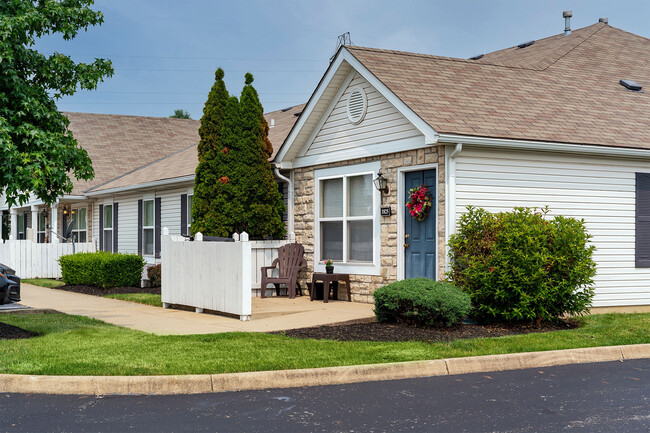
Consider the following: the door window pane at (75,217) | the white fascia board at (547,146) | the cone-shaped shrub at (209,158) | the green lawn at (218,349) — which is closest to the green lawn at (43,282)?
the door window pane at (75,217)

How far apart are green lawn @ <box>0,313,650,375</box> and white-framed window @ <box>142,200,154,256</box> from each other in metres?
12.0

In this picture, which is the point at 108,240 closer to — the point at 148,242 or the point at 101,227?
the point at 101,227

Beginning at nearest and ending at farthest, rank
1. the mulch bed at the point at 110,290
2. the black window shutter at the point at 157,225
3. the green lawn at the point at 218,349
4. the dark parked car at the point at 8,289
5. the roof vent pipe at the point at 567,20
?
1. the green lawn at the point at 218,349
2. the dark parked car at the point at 8,289
3. the mulch bed at the point at 110,290
4. the roof vent pipe at the point at 567,20
5. the black window shutter at the point at 157,225

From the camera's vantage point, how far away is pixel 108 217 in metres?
26.8

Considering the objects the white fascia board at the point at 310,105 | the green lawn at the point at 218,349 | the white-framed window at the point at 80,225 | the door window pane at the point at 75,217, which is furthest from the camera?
the door window pane at the point at 75,217

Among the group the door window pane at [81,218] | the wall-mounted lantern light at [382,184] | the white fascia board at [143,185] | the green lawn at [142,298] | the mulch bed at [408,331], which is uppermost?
the white fascia board at [143,185]

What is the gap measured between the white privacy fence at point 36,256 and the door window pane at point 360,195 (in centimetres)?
1154

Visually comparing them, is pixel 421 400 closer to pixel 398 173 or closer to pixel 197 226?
pixel 398 173

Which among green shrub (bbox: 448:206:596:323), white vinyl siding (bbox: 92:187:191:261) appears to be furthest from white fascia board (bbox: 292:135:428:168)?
white vinyl siding (bbox: 92:187:191:261)

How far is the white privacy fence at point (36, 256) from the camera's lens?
23797 millimetres

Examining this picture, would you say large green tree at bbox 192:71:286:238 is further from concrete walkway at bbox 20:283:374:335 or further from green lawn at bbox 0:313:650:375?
green lawn at bbox 0:313:650:375

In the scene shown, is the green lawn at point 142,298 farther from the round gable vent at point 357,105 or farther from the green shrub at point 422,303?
the green shrub at point 422,303

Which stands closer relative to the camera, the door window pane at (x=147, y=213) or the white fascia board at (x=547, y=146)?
the white fascia board at (x=547, y=146)

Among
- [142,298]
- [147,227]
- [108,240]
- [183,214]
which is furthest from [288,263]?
[108,240]
